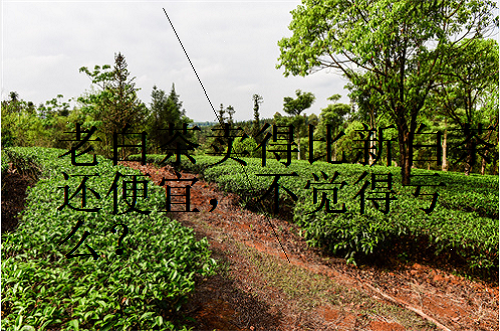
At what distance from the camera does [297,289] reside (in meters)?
2.63

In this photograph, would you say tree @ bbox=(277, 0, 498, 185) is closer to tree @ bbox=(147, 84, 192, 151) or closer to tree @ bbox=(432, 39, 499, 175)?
tree @ bbox=(432, 39, 499, 175)

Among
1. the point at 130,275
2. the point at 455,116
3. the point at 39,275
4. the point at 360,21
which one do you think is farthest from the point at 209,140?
the point at 455,116

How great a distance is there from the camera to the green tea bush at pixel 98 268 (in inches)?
64.8

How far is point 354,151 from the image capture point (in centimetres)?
292

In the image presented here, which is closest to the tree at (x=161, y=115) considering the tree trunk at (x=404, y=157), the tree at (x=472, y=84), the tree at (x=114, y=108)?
the tree at (x=114, y=108)

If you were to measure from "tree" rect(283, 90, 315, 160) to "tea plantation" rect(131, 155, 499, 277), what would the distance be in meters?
0.55

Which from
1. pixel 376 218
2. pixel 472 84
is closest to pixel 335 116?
pixel 376 218

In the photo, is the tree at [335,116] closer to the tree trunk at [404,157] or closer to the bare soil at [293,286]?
the tree trunk at [404,157]

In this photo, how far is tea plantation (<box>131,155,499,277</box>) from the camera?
305cm

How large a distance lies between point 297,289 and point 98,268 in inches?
66.5

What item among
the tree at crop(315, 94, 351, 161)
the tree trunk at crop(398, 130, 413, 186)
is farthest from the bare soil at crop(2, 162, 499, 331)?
the tree at crop(315, 94, 351, 161)

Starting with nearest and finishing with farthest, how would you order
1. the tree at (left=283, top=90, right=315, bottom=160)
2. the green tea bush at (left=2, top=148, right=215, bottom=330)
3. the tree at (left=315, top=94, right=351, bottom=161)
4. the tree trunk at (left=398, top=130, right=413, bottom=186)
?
the green tea bush at (left=2, top=148, right=215, bottom=330) → the tree at (left=283, top=90, right=315, bottom=160) → the tree at (left=315, top=94, right=351, bottom=161) → the tree trunk at (left=398, top=130, right=413, bottom=186)

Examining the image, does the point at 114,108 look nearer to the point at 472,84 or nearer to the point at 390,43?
the point at 390,43

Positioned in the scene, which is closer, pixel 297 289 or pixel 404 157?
pixel 297 289
